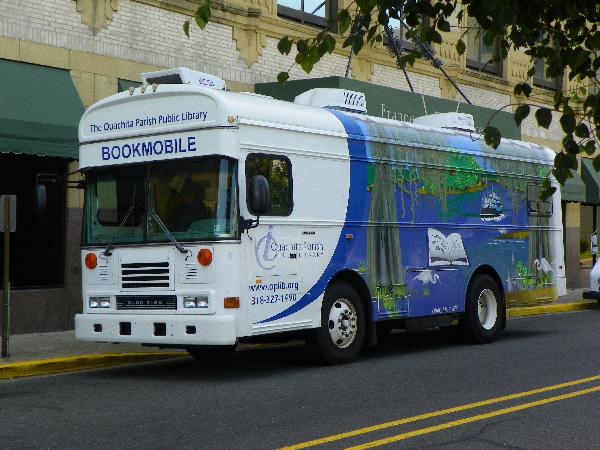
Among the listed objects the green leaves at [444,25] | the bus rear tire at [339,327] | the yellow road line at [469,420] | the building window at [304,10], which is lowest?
the yellow road line at [469,420]

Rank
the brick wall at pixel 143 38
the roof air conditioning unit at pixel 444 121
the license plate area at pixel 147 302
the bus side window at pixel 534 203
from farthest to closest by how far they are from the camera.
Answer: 1. the bus side window at pixel 534 203
2. the brick wall at pixel 143 38
3. the roof air conditioning unit at pixel 444 121
4. the license plate area at pixel 147 302

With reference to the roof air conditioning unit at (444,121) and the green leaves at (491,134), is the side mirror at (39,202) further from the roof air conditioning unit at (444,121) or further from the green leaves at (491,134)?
the green leaves at (491,134)

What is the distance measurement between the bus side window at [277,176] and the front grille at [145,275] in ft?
4.45

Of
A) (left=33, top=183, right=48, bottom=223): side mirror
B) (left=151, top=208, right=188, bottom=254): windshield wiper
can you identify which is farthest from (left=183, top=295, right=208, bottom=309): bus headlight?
(left=33, top=183, right=48, bottom=223): side mirror

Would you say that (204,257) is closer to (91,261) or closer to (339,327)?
(91,261)

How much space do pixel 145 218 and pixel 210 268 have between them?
44.0 inches

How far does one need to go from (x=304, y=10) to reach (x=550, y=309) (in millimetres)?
8726

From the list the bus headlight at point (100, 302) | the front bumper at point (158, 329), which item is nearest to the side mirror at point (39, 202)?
the bus headlight at point (100, 302)

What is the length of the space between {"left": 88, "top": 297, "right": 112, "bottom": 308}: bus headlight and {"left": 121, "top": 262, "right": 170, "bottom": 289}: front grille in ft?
0.97

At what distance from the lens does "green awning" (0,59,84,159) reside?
14148 mm

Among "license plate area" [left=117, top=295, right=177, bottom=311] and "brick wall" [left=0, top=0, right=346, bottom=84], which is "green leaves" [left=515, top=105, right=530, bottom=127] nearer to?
"license plate area" [left=117, top=295, right=177, bottom=311]

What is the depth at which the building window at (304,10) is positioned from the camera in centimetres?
2056

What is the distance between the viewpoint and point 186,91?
11.1m

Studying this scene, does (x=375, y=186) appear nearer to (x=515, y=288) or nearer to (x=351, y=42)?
(x=515, y=288)
